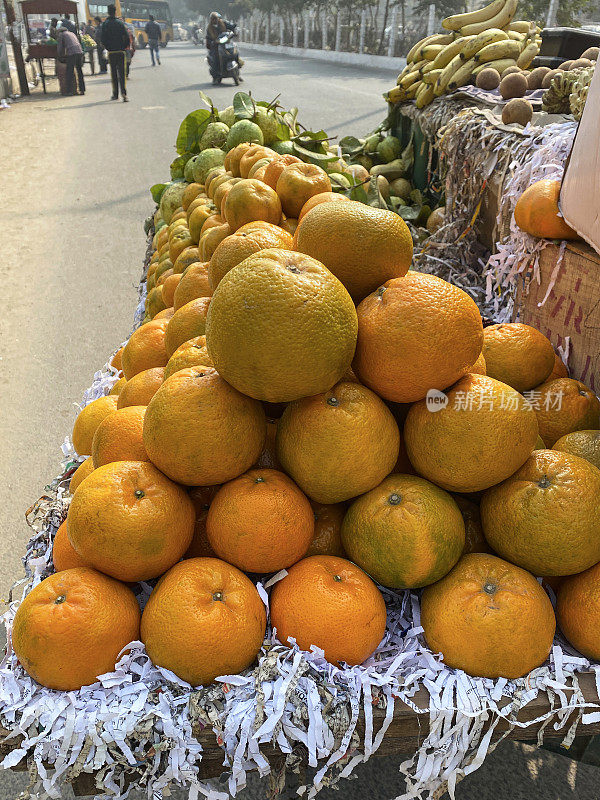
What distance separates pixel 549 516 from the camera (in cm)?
126

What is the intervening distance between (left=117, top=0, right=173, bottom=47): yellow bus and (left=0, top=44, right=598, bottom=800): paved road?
111ft

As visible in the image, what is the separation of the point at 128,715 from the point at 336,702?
0.40 meters

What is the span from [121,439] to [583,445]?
1181 millimetres

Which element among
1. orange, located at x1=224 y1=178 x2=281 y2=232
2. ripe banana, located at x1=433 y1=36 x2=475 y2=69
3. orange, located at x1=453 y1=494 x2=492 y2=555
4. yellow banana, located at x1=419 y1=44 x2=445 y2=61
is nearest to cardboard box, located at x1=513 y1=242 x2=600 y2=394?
orange, located at x1=453 y1=494 x2=492 y2=555

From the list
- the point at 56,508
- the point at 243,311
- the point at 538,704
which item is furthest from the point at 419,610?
the point at 56,508

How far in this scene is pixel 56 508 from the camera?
1.69 metres

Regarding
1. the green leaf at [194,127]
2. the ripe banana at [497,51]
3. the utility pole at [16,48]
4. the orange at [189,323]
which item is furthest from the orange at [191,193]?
the utility pole at [16,48]

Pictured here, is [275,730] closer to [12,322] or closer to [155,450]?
[155,450]

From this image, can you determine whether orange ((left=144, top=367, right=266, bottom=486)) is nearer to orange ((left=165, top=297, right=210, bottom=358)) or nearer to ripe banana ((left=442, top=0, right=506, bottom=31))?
orange ((left=165, top=297, right=210, bottom=358))

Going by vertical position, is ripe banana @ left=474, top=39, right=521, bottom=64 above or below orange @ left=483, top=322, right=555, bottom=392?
above

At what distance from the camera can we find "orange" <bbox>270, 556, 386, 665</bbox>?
1.21m

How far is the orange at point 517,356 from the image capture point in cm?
168

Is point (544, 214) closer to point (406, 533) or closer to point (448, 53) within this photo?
point (406, 533)

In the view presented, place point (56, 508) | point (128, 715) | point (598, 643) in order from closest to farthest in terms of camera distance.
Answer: point (128, 715) → point (598, 643) → point (56, 508)
